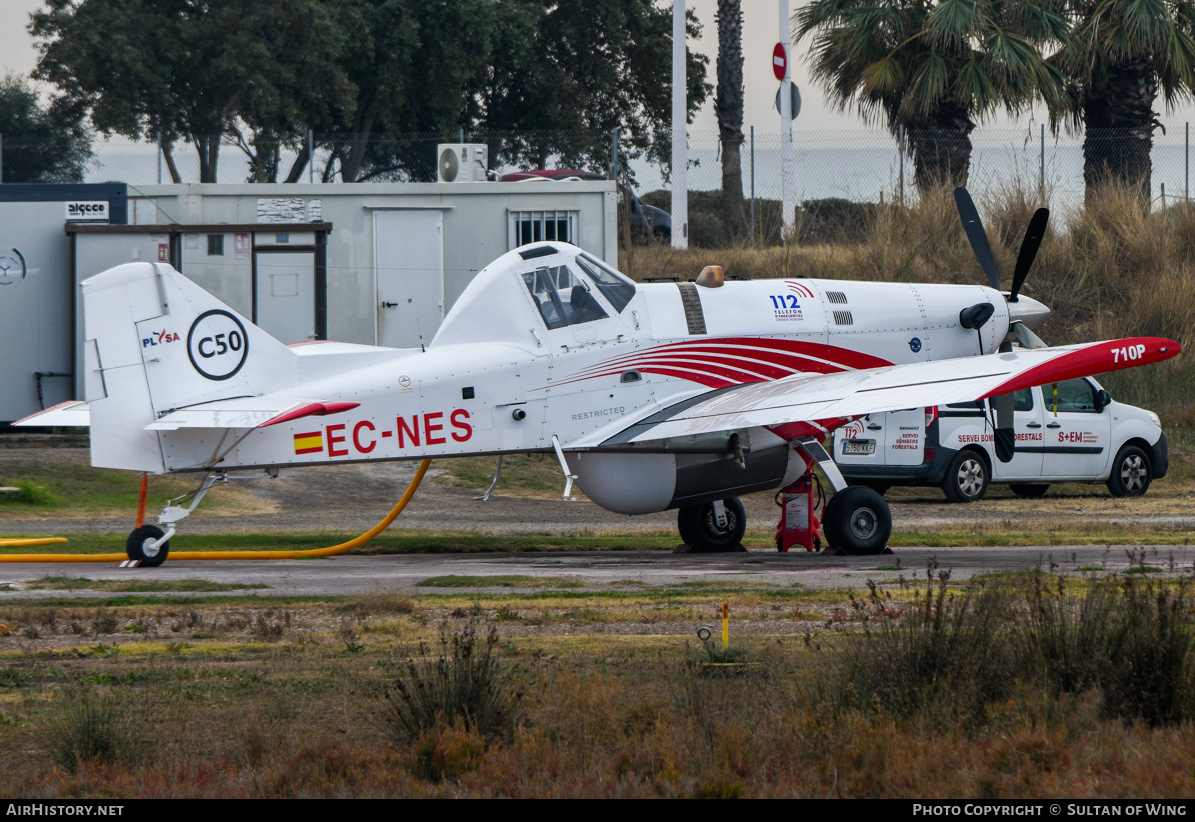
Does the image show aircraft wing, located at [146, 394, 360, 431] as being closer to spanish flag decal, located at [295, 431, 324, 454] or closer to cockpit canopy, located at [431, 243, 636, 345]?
spanish flag decal, located at [295, 431, 324, 454]

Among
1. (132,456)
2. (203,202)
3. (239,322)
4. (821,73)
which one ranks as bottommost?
(132,456)

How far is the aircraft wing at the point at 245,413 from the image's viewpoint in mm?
12703

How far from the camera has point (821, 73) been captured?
31.4 metres

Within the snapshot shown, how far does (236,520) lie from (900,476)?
10125 millimetres

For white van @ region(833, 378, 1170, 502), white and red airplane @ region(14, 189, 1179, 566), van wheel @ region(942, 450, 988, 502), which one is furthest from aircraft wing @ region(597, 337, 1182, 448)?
van wheel @ region(942, 450, 988, 502)

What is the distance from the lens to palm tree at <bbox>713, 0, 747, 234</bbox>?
115 ft

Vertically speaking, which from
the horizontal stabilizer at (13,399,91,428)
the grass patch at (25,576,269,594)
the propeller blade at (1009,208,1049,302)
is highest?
the propeller blade at (1009,208,1049,302)

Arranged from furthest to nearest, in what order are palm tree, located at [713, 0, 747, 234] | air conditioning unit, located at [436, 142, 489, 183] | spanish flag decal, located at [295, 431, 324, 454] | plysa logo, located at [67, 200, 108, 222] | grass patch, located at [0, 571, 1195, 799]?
palm tree, located at [713, 0, 747, 234]
air conditioning unit, located at [436, 142, 489, 183]
plysa logo, located at [67, 200, 108, 222]
spanish flag decal, located at [295, 431, 324, 454]
grass patch, located at [0, 571, 1195, 799]

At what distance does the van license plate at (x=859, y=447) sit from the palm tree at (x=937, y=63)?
12.4 meters

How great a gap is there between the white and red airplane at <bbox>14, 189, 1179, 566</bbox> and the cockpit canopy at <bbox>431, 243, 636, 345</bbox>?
22mm

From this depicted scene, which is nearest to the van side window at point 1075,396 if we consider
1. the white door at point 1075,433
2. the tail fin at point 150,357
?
the white door at point 1075,433
